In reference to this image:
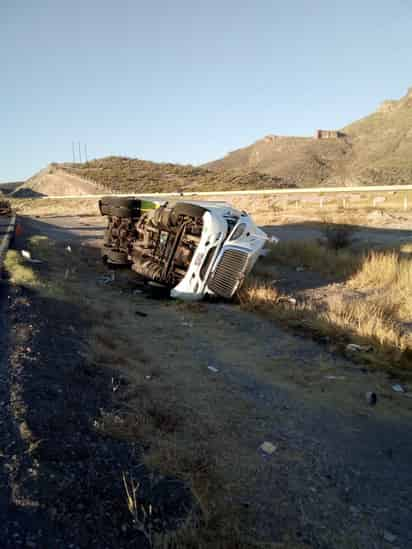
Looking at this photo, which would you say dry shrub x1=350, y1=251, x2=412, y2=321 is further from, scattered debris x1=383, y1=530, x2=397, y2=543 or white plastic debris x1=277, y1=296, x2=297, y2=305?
scattered debris x1=383, y1=530, x2=397, y2=543

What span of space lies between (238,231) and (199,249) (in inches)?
37.9

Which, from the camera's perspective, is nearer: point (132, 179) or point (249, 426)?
point (249, 426)

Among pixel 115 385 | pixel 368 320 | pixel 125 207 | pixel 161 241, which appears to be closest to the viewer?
pixel 115 385

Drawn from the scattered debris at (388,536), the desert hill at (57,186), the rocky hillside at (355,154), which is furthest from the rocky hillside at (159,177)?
the scattered debris at (388,536)

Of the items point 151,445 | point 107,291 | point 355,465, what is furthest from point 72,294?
point 355,465

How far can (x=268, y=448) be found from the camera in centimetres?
387

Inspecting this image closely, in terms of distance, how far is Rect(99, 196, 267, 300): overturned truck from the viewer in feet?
30.3

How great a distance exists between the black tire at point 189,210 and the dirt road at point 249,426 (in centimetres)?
298

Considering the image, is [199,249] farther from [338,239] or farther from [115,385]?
[338,239]

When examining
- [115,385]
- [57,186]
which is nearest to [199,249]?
[115,385]

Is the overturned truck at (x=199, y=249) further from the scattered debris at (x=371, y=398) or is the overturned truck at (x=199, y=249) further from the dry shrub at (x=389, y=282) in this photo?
the scattered debris at (x=371, y=398)

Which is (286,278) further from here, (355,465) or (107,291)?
(355,465)

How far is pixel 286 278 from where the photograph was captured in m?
12.6

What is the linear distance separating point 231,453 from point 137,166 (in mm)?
73989
